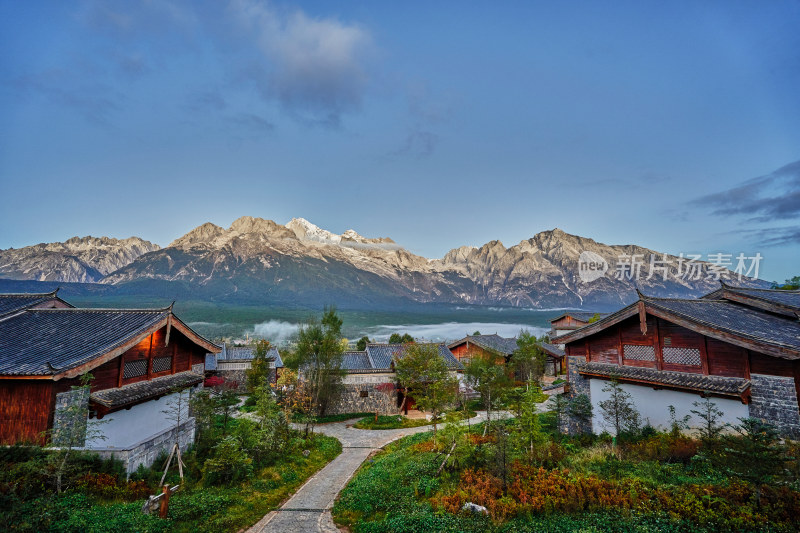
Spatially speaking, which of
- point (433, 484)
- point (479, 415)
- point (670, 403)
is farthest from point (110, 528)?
point (479, 415)

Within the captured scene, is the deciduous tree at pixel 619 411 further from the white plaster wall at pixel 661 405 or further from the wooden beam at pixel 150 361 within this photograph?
the wooden beam at pixel 150 361

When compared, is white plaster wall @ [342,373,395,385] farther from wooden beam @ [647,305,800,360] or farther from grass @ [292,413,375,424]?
wooden beam @ [647,305,800,360]

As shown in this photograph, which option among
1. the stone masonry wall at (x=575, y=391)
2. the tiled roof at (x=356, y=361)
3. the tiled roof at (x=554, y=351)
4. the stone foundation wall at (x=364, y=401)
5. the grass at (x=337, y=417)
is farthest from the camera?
the tiled roof at (x=554, y=351)

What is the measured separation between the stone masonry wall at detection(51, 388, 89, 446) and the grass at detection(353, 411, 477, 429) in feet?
59.5

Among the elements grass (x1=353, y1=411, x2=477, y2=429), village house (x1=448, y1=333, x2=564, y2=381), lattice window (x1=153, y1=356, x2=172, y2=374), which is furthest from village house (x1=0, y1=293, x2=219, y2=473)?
village house (x1=448, y1=333, x2=564, y2=381)

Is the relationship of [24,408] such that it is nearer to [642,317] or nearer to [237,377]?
[642,317]

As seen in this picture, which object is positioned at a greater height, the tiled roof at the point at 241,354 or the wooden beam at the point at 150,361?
the wooden beam at the point at 150,361

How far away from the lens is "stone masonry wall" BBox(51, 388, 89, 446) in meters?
10.6

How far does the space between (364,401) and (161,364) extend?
59.1 ft

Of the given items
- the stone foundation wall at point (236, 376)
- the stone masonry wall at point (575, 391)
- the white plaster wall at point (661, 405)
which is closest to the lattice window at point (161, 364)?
the stone masonry wall at point (575, 391)

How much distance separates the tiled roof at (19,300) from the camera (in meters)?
16.7

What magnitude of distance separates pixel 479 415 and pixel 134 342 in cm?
2300

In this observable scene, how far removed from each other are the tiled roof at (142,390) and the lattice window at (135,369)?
0.38 metres

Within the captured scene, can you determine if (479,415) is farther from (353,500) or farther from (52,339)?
(52,339)
